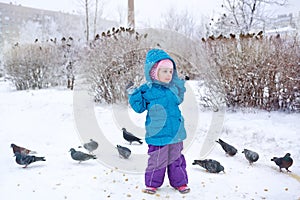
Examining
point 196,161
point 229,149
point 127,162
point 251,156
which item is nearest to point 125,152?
point 127,162

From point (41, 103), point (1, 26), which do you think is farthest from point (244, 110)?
point (1, 26)

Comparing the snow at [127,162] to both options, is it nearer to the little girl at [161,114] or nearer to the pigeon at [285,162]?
the pigeon at [285,162]

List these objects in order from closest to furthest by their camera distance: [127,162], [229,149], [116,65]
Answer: [127,162] < [229,149] < [116,65]

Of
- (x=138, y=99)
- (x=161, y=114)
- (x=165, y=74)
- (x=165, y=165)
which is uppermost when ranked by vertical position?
(x=165, y=74)

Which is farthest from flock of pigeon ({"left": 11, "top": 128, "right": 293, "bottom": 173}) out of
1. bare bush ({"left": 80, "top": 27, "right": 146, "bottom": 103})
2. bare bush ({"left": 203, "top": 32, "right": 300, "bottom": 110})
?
bare bush ({"left": 80, "top": 27, "right": 146, "bottom": 103})

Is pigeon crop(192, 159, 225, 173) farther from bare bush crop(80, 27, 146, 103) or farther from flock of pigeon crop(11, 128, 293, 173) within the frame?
bare bush crop(80, 27, 146, 103)

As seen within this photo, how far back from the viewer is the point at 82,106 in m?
7.76

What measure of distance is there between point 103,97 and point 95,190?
193 inches

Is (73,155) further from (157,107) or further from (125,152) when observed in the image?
(157,107)

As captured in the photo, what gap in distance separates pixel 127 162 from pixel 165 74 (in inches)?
64.4

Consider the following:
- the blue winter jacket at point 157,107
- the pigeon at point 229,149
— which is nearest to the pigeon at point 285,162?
the pigeon at point 229,149

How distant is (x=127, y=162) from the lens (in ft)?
13.5

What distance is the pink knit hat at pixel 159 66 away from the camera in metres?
3.01

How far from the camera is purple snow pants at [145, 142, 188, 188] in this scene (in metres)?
3.11
